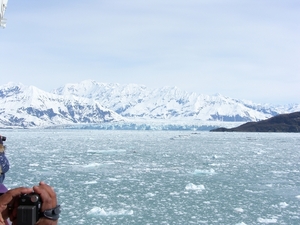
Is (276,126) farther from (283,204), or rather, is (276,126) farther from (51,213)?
(51,213)

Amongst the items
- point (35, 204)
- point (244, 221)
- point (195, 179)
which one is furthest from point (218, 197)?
point (35, 204)

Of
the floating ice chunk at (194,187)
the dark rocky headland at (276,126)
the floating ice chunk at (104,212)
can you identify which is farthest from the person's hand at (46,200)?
the dark rocky headland at (276,126)

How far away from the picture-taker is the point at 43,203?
1417 mm

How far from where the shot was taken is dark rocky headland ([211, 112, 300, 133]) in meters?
109

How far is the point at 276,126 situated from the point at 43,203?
11736 centimetres

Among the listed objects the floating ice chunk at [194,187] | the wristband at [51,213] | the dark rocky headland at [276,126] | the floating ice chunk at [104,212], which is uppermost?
the dark rocky headland at [276,126]

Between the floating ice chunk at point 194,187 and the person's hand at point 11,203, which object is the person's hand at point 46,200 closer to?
the person's hand at point 11,203

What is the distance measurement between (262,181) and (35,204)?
1531cm

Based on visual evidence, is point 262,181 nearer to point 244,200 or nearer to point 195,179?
point 195,179

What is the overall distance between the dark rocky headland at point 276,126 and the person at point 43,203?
10474 centimetres

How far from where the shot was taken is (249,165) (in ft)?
70.1

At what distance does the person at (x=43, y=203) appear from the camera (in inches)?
55.7

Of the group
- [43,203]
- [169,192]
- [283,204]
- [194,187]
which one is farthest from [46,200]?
[194,187]

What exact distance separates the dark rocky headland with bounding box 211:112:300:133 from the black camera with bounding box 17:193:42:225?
105 metres
